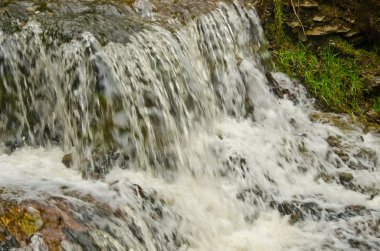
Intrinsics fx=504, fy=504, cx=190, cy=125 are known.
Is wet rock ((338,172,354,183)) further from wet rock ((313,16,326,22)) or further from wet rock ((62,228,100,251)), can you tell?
wet rock ((62,228,100,251))

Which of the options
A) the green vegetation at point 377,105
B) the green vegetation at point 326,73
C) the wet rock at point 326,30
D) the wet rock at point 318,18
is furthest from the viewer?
the wet rock at point 318,18

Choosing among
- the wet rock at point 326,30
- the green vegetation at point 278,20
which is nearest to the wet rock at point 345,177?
the wet rock at point 326,30

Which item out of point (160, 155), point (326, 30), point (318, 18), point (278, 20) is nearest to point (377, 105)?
point (326, 30)

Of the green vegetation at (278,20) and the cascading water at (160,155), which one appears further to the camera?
the green vegetation at (278,20)

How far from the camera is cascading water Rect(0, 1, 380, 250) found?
415cm

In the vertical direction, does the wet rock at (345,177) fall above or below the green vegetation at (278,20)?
below

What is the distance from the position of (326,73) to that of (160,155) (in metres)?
3.38

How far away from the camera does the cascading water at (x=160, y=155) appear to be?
4152 mm

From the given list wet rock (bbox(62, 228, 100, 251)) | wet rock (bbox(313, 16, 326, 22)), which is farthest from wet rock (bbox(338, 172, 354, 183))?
wet rock (bbox(62, 228, 100, 251))

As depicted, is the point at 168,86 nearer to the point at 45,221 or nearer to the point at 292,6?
the point at 45,221

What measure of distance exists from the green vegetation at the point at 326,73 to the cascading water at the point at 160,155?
0.85m

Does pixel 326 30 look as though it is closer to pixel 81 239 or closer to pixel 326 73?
pixel 326 73

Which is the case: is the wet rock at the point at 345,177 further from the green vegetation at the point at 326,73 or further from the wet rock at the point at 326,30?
the wet rock at the point at 326,30

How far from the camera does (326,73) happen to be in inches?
287
